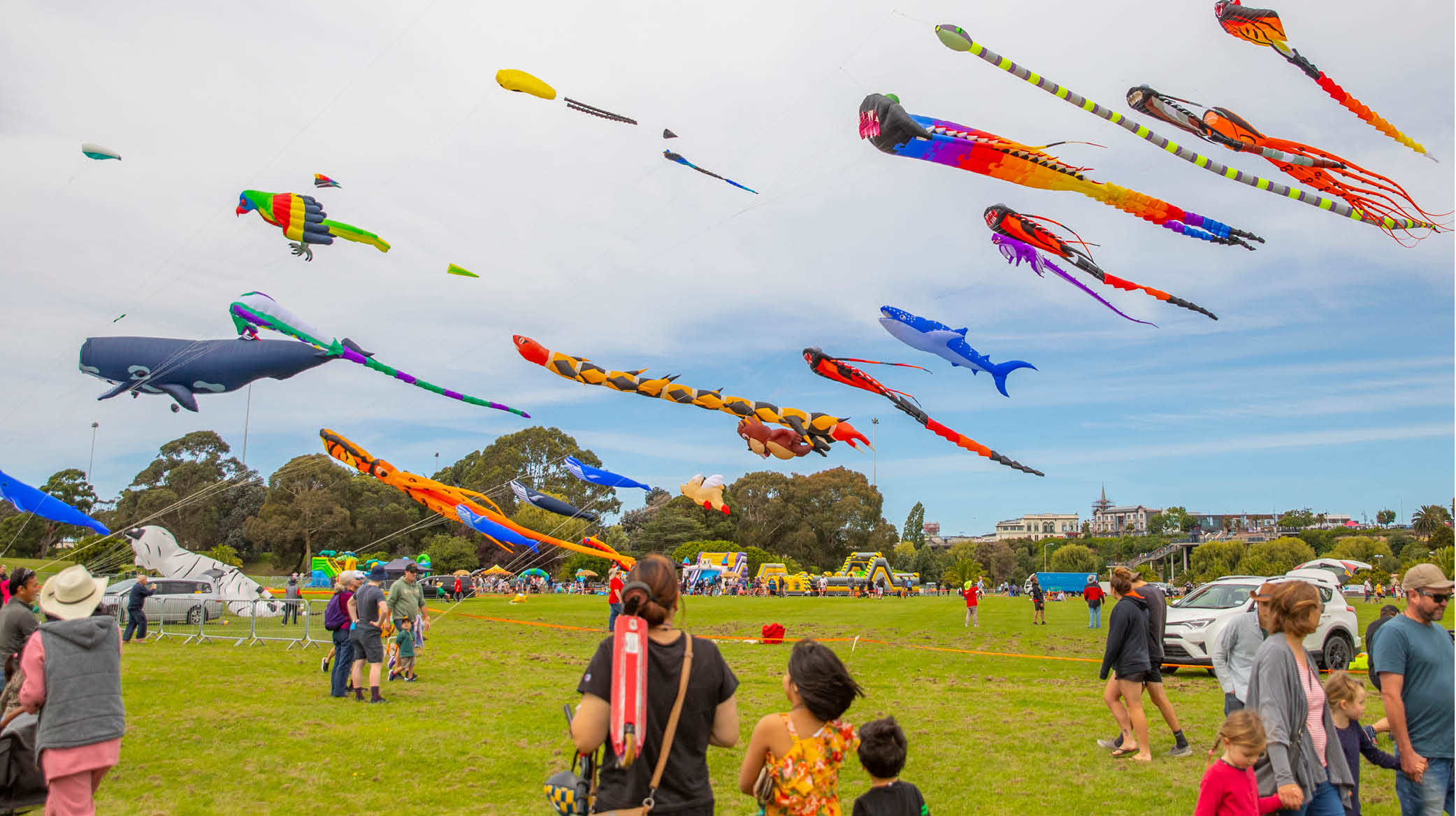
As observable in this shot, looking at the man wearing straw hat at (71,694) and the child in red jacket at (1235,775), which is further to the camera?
the man wearing straw hat at (71,694)

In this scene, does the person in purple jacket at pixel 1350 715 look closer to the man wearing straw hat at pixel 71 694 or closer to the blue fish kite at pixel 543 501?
the man wearing straw hat at pixel 71 694

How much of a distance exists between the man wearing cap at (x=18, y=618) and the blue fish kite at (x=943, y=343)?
10552mm

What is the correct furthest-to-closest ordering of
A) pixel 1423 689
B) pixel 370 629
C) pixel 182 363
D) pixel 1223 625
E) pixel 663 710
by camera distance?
pixel 182 363 → pixel 1223 625 → pixel 370 629 → pixel 1423 689 → pixel 663 710

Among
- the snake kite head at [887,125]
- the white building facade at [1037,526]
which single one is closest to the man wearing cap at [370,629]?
the snake kite head at [887,125]

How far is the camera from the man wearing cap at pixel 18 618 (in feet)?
18.6

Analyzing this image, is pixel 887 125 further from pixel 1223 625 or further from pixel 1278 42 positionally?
pixel 1223 625

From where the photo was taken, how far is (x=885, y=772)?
3363mm

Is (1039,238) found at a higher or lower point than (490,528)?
higher

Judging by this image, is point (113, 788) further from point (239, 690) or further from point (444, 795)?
point (239, 690)

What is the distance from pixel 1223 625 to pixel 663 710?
11.1 meters

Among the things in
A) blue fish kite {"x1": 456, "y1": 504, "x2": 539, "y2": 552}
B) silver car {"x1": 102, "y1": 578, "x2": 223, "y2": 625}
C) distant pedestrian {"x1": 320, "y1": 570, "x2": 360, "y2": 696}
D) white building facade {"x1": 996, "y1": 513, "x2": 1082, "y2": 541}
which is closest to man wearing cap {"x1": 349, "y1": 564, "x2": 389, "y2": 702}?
distant pedestrian {"x1": 320, "y1": 570, "x2": 360, "y2": 696}

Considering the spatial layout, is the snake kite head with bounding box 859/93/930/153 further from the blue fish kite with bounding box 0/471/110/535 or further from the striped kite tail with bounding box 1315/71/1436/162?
the blue fish kite with bounding box 0/471/110/535

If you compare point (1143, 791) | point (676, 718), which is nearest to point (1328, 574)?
point (1143, 791)

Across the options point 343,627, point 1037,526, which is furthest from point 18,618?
point 1037,526
